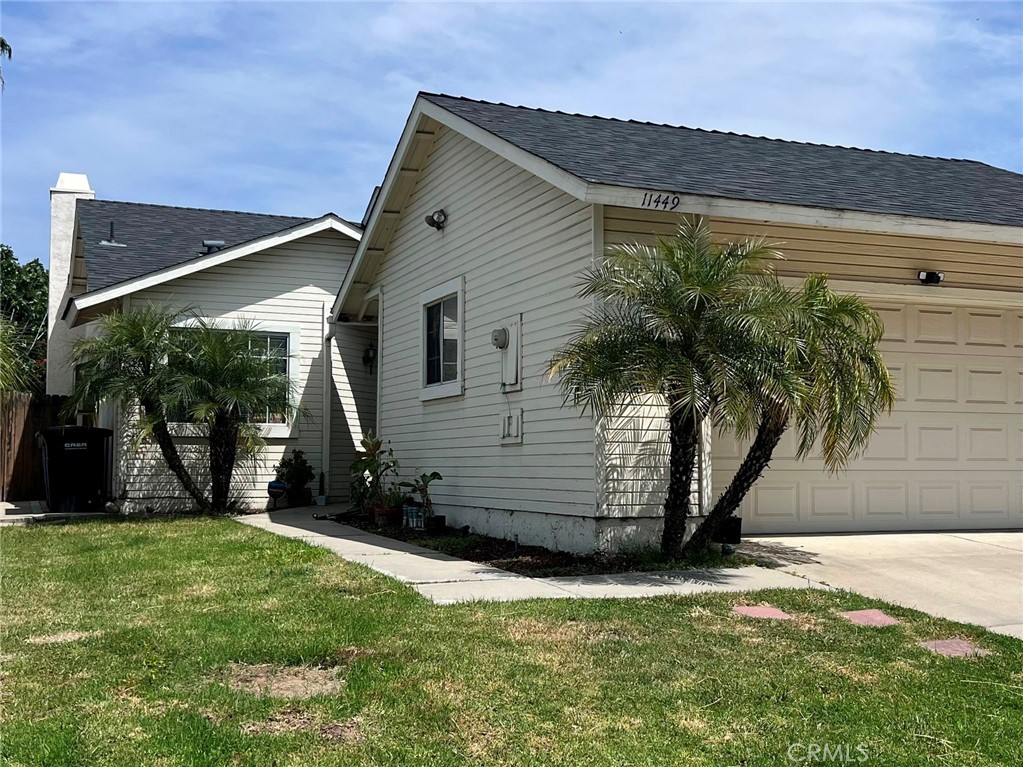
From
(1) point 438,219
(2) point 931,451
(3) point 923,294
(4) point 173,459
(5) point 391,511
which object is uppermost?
(1) point 438,219

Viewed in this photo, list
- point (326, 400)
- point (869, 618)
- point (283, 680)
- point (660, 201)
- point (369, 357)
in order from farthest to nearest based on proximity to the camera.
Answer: point (369, 357)
point (326, 400)
point (660, 201)
point (869, 618)
point (283, 680)

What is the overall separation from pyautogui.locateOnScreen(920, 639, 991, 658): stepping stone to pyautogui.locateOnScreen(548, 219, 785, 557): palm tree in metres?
2.09

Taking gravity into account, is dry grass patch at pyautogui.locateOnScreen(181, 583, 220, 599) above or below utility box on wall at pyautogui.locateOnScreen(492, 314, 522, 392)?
below

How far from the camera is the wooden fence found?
16.3m

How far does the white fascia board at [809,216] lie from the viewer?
302 inches

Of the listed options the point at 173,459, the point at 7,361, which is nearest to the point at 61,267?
the point at 7,361

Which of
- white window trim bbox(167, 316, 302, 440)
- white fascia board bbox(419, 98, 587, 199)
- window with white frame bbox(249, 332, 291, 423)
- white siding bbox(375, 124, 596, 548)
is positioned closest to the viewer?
white fascia board bbox(419, 98, 587, 199)

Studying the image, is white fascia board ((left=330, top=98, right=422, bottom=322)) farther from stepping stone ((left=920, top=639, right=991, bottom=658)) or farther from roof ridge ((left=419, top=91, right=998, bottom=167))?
stepping stone ((left=920, top=639, right=991, bottom=658))

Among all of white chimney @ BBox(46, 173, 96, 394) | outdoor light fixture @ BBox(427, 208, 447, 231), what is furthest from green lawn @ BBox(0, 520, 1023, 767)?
white chimney @ BBox(46, 173, 96, 394)

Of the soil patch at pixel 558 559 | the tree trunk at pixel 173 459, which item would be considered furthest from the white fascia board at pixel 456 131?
the tree trunk at pixel 173 459

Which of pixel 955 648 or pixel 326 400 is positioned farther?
pixel 326 400

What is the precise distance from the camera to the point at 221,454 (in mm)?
13094

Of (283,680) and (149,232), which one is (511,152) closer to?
(283,680)

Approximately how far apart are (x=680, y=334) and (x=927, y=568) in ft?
9.01
